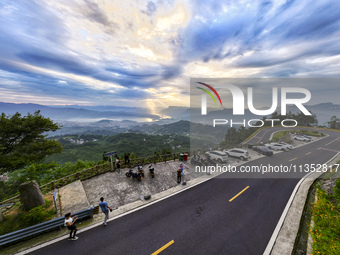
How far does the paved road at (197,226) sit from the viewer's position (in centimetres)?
639

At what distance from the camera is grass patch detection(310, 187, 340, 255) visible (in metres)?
6.10

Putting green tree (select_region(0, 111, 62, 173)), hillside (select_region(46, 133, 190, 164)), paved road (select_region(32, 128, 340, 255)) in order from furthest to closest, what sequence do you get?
hillside (select_region(46, 133, 190, 164)) → green tree (select_region(0, 111, 62, 173)) → paved road (select_region(32, 128, 340, 255))

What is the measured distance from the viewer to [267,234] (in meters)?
7.27

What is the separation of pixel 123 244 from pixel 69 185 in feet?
26.4

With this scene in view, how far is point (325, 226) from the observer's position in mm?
7535

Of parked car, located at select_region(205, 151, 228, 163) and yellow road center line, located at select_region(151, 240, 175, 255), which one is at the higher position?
parked car, located at select_region(205, 151, 228, 163)

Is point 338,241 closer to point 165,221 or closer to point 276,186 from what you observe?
point 276,186

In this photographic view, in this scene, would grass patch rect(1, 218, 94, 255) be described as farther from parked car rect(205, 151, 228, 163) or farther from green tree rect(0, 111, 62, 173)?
parked car rect(205, 151, 228, 163)

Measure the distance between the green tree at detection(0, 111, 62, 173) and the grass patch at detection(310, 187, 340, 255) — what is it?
20.4m

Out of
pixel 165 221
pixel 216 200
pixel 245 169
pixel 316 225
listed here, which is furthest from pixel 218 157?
pixel 165 221

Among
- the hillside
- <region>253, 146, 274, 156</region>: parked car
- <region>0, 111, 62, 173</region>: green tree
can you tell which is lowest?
the hillside

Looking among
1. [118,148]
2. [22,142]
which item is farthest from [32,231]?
[118,148]

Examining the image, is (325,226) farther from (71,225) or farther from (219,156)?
(71,225)

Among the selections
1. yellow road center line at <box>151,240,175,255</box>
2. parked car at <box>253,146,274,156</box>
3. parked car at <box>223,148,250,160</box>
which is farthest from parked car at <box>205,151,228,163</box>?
yellow road center line at <box>151,240,175,255</box>
